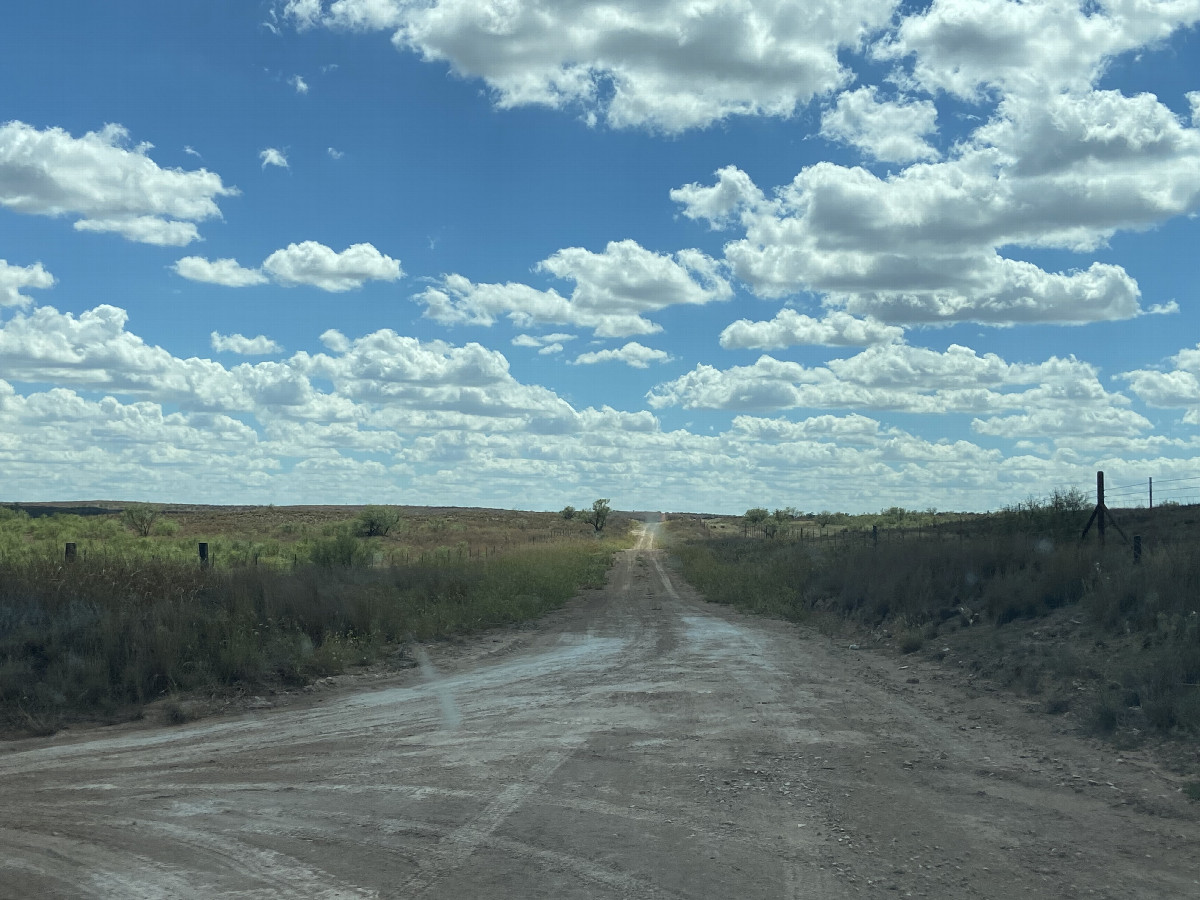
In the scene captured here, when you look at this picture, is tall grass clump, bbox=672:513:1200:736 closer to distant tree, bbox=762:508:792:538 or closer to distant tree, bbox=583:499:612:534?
distant tree, bbox=762:508:792:538

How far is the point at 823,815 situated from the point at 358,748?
471 centimetres

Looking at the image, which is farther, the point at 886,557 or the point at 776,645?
the point at 886,557

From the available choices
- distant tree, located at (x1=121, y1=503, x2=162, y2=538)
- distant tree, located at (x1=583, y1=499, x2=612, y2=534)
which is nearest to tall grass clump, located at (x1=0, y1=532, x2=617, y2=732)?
distant tree, located at (x1=121, y1=503, x2=162, y2=538)

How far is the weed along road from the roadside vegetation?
2.84 feet

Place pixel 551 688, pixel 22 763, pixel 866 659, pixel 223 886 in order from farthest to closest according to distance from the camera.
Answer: pixel 866 659 < pixel 551 688 < pixel 22 763 < pixel 223 886

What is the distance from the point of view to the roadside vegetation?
415 inches

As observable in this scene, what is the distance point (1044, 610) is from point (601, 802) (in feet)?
39.6

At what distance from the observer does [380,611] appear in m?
18.0

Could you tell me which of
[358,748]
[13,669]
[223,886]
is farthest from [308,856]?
[13,669]

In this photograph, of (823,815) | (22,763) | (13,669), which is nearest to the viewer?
(823,815)

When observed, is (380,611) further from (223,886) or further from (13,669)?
(223,886)

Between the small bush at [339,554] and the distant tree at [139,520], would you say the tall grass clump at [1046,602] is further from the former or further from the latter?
the distant tree at [139,520]

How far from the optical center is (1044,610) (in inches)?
652

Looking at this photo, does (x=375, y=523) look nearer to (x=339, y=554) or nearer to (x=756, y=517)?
A: (x=339, y=554)
